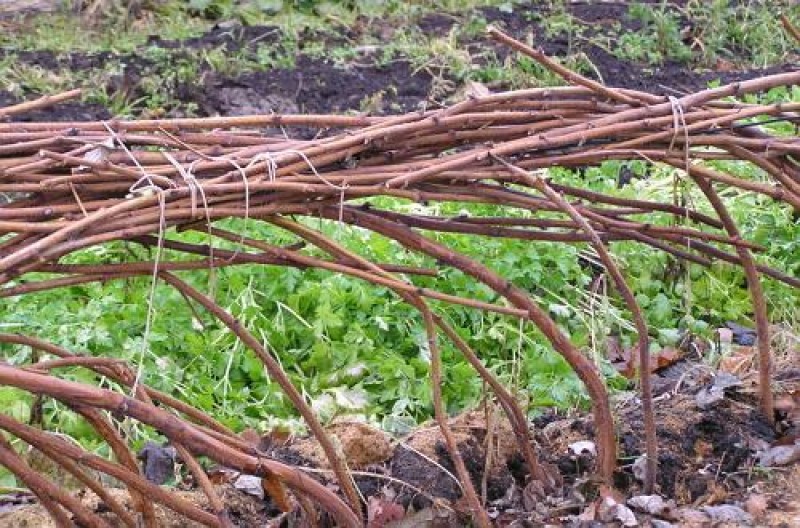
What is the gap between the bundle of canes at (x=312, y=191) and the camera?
206cm

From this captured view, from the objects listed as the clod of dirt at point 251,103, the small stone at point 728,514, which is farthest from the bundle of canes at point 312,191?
the clod of dirt at point 251,103

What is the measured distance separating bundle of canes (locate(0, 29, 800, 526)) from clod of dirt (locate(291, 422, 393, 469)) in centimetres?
52

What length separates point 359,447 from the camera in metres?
3.15

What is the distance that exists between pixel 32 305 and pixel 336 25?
16.4ft

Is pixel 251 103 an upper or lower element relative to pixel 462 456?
lower

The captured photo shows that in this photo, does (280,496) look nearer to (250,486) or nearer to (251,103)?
(250,486)

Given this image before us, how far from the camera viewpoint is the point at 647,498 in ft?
8.96

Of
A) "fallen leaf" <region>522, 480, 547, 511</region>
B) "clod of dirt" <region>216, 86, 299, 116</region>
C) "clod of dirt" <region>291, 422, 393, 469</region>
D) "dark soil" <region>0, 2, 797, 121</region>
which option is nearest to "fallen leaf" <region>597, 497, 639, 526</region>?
"fallen leaf" <region>522, 480, 547, 511</region>

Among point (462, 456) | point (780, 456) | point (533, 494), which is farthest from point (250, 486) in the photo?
point (780, 456)

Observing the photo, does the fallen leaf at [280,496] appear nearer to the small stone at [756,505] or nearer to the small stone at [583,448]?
the small stone at [583,448]

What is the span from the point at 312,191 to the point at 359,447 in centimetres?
113

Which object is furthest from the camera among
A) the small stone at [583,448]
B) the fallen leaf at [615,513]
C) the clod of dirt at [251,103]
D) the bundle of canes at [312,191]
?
the clod of dirt at [251,103]

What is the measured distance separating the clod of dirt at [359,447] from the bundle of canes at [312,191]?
0.52 m

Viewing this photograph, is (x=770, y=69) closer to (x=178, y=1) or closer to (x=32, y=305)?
(x=178, y=1)
